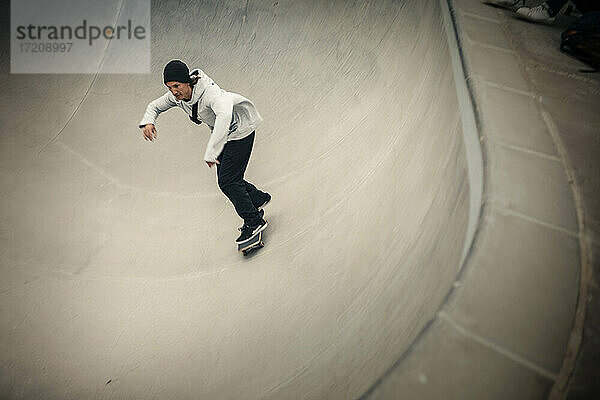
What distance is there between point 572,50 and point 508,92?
1.61 m

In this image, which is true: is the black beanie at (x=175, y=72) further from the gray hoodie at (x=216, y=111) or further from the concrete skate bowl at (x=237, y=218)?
the concrete skate bowl at (x=237, y=218)

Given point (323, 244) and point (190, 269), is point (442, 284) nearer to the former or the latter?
point (323, 244)

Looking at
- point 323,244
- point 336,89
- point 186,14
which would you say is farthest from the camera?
point 186,14

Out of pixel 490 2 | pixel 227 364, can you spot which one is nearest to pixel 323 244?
pixel 227 364

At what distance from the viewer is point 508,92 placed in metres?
3.01

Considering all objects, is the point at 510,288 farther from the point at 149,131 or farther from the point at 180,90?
the point at 149,131

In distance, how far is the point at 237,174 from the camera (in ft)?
12.2

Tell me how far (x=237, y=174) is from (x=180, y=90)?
94 cm

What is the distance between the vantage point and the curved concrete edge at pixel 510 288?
4.83ft

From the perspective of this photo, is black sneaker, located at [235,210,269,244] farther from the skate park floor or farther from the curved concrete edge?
the curved concrete edge

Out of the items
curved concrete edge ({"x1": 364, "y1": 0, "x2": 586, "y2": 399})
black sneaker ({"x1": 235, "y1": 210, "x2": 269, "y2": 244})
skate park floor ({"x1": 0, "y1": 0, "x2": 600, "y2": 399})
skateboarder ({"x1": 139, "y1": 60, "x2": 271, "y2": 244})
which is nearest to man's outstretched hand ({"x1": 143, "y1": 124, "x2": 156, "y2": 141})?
skateboarder ({"x1": 139, "y1": 60, "x2": 271, "y2": 244})

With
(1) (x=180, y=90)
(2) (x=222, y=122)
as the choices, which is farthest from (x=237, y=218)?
(1) (x=180, y=90)

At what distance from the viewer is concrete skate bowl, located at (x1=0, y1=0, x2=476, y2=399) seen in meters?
2.50

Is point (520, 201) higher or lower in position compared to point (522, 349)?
higher
